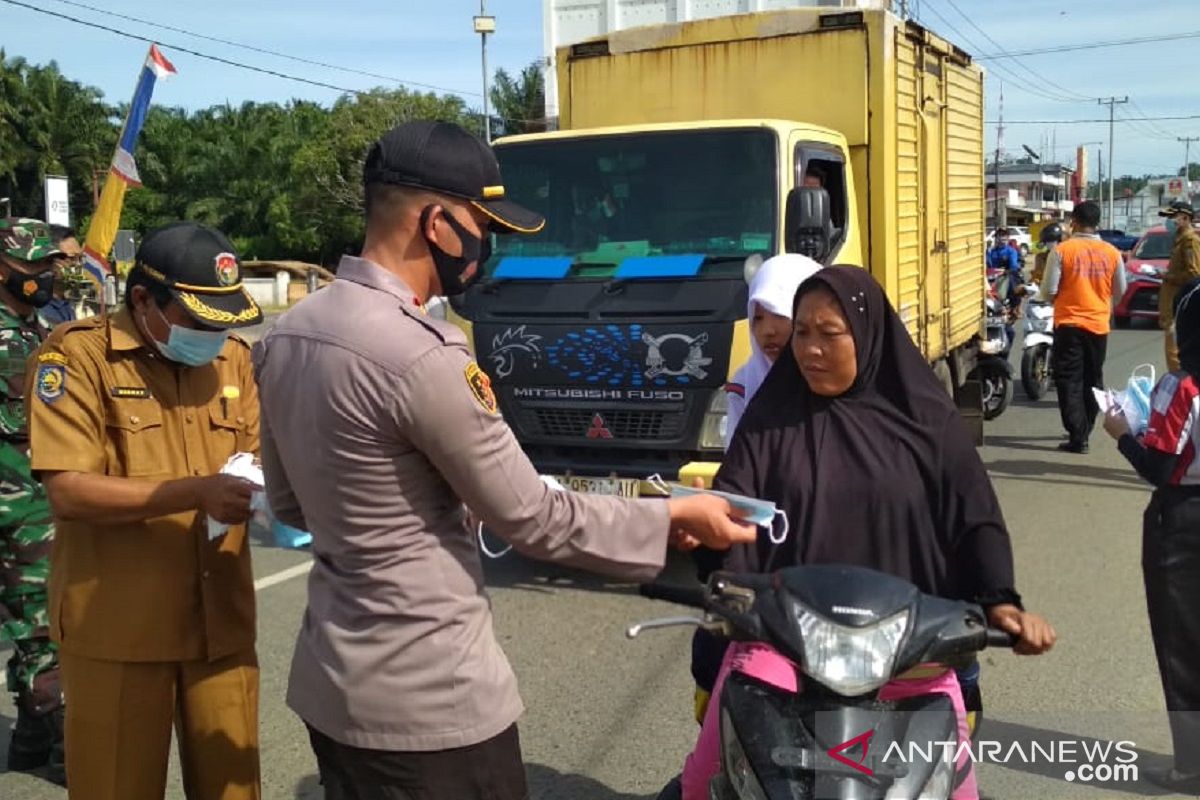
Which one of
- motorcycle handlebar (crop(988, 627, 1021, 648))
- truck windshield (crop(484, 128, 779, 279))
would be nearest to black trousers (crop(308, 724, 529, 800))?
motorcycle handlebar (crop(988, 627, 1021, 648))

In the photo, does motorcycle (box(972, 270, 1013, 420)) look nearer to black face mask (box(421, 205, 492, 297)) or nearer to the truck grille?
the truck grille

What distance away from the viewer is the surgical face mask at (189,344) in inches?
108

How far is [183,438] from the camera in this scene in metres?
2.83

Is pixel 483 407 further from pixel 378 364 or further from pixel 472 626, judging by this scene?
pixel 472 626

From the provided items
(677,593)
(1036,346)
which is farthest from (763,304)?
(1036,346)

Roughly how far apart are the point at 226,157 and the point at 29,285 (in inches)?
1751

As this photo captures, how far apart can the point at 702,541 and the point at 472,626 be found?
45 centimetres

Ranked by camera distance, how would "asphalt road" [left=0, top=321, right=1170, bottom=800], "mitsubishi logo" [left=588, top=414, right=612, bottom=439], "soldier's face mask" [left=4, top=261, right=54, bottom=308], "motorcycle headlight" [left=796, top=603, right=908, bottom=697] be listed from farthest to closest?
"mitsubishi logo" [left=588, top=414, right=612, bottom=439], "soldier's face mask" [left=4, top=261, right=54, bottom=308], "asphalt road" [left=0, top=321, right=1170, bottom=800], "motorcycle headlight" [left=796, top=603, right=908, bottom=697]

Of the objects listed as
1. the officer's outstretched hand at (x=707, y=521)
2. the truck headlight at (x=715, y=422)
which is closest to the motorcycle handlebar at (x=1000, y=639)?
the officer's outstretched hand at (x=707, y=521)

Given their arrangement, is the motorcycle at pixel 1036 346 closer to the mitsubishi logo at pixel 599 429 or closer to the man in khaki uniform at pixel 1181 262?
the man in khaki uniform at pixel 1181 262

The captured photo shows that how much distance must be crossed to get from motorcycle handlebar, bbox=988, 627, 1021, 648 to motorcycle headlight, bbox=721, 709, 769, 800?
0.50 m

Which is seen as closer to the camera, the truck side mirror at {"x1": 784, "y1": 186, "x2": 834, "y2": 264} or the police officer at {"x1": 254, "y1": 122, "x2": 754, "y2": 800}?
the police officer at {"x1": 254, "y1": 122, "x2": 754, "y2": 800}

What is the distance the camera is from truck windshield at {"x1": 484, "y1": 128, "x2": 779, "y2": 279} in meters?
→ 6.16

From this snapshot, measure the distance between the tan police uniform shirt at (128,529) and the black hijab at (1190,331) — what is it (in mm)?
2776
